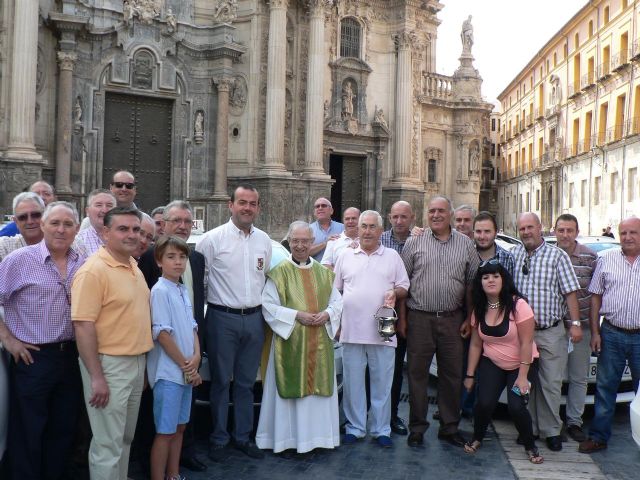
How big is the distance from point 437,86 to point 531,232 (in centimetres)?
2164

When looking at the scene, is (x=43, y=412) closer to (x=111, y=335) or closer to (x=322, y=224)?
(x=111, y=335)

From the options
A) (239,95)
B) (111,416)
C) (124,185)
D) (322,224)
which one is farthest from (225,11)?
(111,416)

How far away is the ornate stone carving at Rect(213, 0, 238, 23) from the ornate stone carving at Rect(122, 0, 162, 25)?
178cm

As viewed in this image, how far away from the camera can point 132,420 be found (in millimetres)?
4625

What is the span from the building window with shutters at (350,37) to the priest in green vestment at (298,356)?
17.9 m

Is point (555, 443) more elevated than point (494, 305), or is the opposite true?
point (494, 305)

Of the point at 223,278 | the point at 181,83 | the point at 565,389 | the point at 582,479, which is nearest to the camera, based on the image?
the point at 582,479

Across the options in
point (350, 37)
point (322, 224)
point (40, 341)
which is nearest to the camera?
point (40, 341)

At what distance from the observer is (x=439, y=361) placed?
21.5ft

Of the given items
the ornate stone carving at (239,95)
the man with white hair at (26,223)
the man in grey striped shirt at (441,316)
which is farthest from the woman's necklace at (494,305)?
the ornate stone carving at (239,95)

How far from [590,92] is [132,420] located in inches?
1533

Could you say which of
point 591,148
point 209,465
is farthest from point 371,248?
point 591,148

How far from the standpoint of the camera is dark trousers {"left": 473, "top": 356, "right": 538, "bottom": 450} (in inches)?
239

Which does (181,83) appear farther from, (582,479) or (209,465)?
(582,479)
